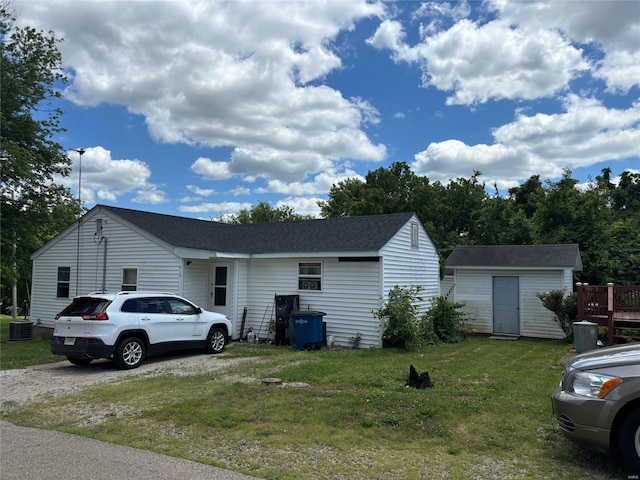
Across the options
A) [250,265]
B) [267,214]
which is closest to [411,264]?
[250,265]

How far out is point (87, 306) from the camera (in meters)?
9.55

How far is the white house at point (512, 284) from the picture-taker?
1590cm

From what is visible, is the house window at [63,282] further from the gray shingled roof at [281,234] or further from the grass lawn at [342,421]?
the grass lawn at [342,421]

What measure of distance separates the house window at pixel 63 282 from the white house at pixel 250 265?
4 cm

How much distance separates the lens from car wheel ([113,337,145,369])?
9492mm

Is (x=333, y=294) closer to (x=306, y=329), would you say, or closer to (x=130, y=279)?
(x=306, y=329)

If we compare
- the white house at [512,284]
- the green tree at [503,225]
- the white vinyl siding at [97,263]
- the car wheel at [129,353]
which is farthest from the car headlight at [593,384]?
the green tree at [503,225]

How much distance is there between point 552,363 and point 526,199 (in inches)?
969

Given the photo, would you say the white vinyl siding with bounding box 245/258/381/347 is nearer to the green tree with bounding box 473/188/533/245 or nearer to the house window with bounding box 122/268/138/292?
the house window with bounding box 122/268/138/292

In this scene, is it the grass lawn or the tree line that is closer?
the grass lawn

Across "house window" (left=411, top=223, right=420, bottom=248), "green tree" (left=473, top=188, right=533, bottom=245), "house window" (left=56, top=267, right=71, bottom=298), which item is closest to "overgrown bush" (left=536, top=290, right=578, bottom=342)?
"house window" (left=411, top=223, right=420, bottom=248)

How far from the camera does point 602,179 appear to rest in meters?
35.3

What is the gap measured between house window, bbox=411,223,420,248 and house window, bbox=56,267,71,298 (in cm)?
1222

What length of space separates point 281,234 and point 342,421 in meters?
10.9
